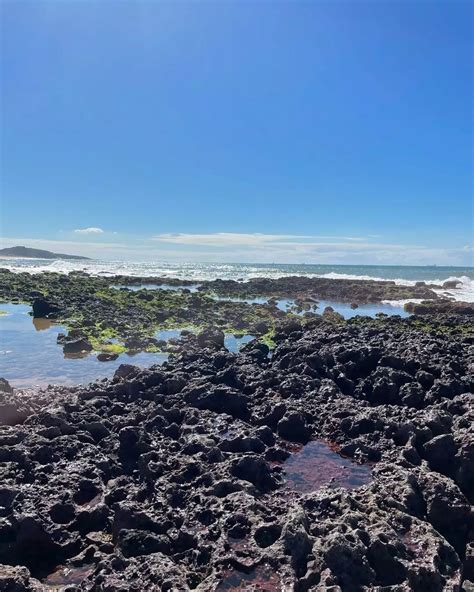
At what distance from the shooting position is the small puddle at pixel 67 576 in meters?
7.23

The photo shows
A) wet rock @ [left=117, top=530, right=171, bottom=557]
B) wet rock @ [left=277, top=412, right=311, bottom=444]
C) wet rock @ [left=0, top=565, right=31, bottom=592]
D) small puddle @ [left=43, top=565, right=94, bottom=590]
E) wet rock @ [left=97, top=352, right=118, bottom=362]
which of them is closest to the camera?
wet rock @ [left=0, top=565, right=31, bottom=592]

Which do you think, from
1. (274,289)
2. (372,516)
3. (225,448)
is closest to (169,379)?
(225,448)

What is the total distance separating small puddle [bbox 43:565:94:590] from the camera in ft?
23.7

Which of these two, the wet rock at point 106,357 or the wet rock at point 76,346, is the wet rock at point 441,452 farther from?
the wet rock at point 76,346

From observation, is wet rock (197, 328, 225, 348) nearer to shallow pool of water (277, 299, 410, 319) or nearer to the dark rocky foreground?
the dark rocky foreground

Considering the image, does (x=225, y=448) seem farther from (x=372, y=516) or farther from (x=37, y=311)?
(x=37, y=311)

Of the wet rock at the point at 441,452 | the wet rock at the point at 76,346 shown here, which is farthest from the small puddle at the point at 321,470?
the wet rock at the point at 76,346

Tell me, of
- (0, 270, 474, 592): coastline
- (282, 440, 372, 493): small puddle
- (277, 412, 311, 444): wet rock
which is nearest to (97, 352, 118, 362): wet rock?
(0, 270, 474, 592): coastline

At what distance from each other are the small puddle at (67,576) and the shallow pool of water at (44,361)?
38.5 ft

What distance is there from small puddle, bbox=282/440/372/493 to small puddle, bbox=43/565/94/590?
469 cm

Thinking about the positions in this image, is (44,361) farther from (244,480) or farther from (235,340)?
(244,480)

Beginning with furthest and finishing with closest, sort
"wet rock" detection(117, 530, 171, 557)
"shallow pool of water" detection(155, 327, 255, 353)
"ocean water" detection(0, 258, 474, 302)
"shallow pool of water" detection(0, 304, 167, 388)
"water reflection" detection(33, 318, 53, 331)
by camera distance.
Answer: "ocean water" detection(0, 258, 474, 302) < "water reflection" detection(33, 318, 53, 331) < "shallow pool of water" detection(155, 327, 255, 353) < "shallow pool of water" detection(0, 304, 167, 388) < "wet rock" detection(117, 530, 171, 557)

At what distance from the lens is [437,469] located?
10.6 metres

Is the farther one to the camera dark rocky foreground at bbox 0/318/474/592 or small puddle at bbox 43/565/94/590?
small puddle at bbox 43/565/94/590
